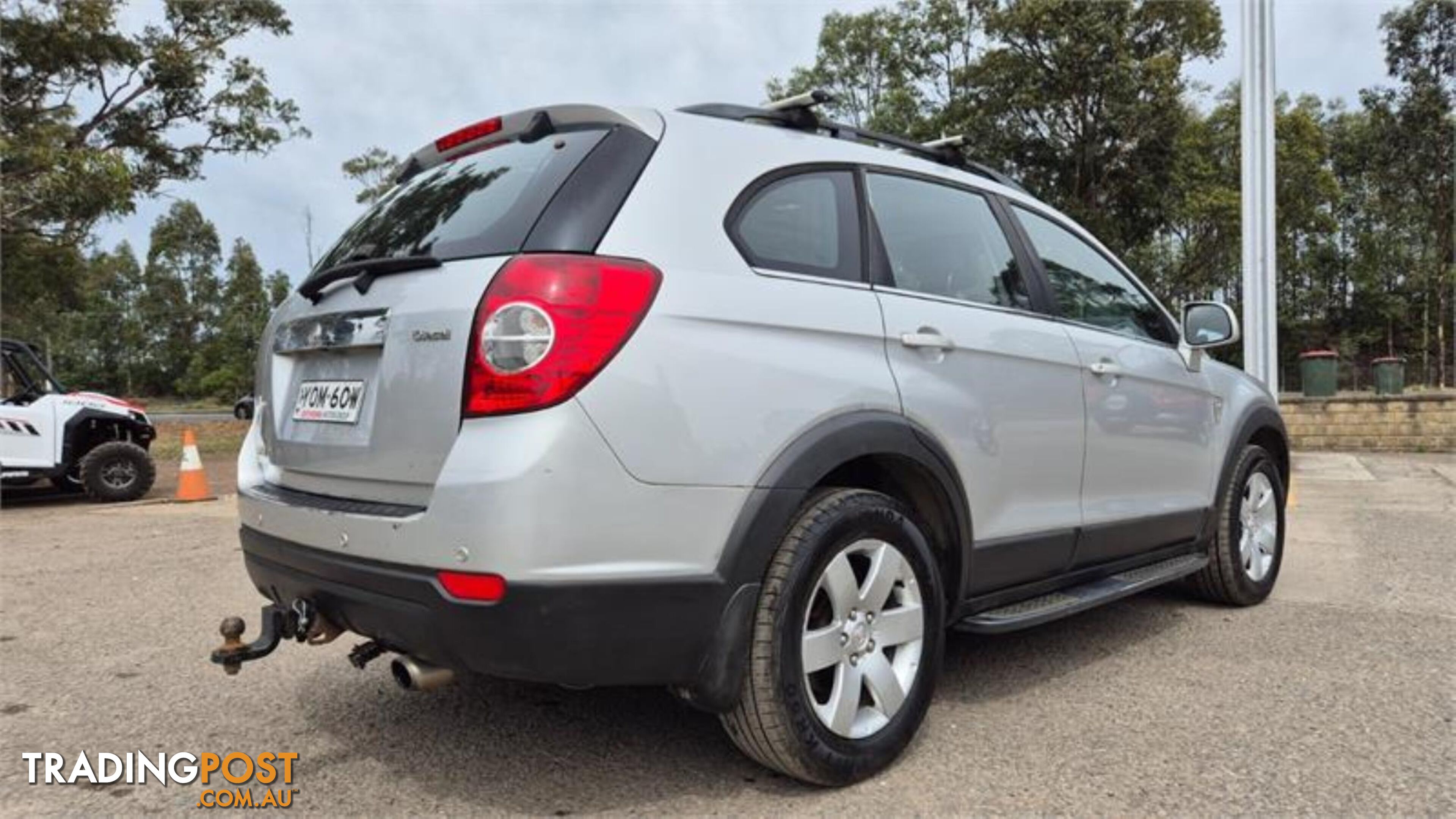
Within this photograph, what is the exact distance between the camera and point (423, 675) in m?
2.27

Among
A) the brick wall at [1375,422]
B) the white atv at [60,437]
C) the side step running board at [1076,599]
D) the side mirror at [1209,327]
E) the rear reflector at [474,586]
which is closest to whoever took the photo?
the rear reflector at [474,586]

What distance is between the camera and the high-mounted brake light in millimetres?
2789

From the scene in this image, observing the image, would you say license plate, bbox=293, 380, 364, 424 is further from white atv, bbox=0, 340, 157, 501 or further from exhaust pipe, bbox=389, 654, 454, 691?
white atv, bbox=0, 340, 157, 501

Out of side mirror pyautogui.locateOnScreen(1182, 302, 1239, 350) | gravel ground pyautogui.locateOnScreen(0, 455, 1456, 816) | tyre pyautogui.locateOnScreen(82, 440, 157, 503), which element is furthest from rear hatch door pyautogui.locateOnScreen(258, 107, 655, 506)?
tyre pyautogui.locateOnScreen(82, 440, 157, 503)

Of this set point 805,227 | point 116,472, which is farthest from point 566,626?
point 116,472

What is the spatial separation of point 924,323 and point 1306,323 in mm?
41828

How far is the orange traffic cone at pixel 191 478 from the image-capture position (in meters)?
9.80

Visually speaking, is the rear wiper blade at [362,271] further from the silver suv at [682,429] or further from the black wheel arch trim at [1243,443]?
the black wheel arch trim at [1243,443]

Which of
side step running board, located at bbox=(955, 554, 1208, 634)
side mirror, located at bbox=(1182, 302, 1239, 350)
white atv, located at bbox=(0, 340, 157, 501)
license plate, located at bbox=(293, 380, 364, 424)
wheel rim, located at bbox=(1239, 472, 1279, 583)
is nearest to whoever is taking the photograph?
license plate, located at bbox=(293, 380, 364, 424)

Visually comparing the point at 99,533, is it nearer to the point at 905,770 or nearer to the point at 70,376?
the point at 905,770

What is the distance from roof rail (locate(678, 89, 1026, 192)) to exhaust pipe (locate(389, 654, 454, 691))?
5.24ft

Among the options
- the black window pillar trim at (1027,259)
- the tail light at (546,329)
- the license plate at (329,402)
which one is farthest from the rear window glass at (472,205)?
the black window pillar trim at (1027,259)

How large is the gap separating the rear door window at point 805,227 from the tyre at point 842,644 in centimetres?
63

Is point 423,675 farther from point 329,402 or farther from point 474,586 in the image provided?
point 329,402
